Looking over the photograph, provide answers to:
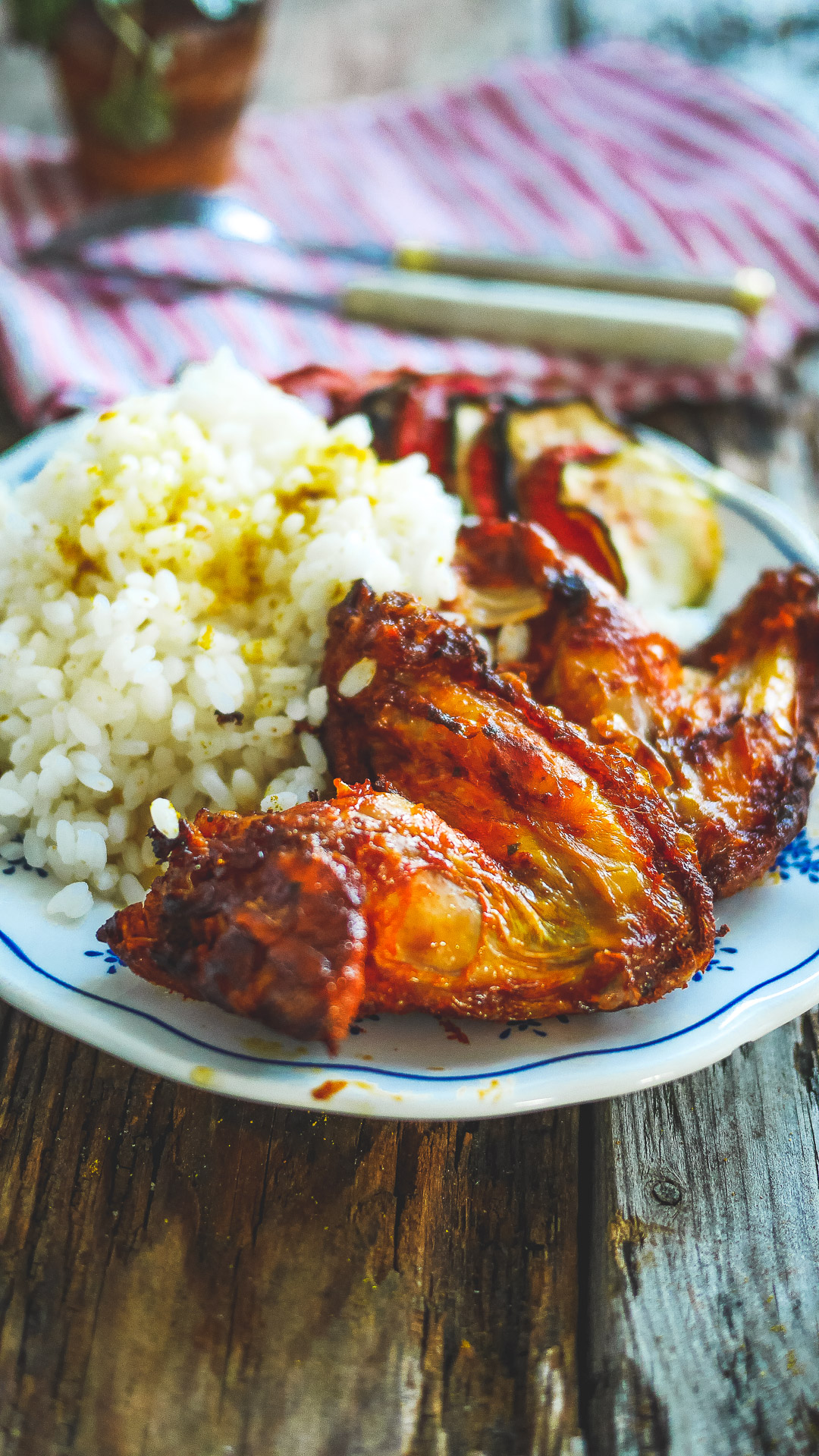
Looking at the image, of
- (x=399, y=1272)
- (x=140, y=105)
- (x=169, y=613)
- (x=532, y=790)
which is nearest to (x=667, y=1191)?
(x=399, y=1272)

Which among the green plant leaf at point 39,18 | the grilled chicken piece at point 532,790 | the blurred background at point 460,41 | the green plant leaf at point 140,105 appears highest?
the green plant leaf at point 39,18

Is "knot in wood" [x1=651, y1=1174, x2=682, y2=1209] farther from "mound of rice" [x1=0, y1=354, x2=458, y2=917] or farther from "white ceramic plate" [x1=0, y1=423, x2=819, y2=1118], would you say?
"mound of rice" [x1=0, y1=354, x2=458, y2=917]

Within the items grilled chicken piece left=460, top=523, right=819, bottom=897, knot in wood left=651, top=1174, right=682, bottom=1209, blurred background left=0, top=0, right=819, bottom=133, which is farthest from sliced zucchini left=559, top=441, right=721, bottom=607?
blurred background left=0, top=0, right=819, bottom=133

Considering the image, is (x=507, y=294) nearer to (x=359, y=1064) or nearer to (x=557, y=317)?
(x=557, y=317)

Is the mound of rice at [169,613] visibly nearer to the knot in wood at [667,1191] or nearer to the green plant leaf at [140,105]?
the knot in wood at [667,1191]

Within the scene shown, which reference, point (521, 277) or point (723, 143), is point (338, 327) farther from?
point (723, 143)

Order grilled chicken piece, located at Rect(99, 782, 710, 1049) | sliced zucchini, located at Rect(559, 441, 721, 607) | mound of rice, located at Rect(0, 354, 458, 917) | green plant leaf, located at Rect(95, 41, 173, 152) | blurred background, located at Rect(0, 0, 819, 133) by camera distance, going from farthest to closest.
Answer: blurred background, located at Rect(0, 0, 819, 133)
green plant leaf, located at Rect(95, 41, 173, 152)
sliced zucchini, located at Rect(559, 441, 721, 607)
mound of rice, located at Rect(0, 354, 458, 917)
grilled chicken piece, located at Rect(99, 782, 710, 1049)

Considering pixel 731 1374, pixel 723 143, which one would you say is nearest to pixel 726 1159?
pixel 731 1374

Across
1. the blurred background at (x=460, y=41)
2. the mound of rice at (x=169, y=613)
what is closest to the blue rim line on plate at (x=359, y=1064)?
the mound of rice at (x=169, y=613)
